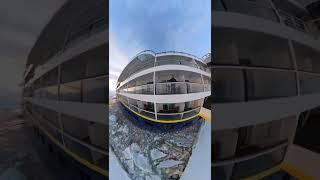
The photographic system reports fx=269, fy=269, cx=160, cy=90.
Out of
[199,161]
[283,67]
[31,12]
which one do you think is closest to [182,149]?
[199,161]

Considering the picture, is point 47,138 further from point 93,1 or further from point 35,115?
point 93,1

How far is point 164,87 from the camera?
84 centimetres

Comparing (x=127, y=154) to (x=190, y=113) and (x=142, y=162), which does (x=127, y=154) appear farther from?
(x=190, y=113)

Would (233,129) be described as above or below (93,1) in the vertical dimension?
below

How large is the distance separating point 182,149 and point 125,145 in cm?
19

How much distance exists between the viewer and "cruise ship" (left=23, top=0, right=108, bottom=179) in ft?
2.79

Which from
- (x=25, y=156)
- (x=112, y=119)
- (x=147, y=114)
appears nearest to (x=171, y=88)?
(x=147, y=114)

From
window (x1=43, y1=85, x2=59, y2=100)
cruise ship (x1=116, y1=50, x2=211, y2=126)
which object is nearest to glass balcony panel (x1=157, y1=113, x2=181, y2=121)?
cruise ship (x1=116, y1=50, x2=211, y2=126)

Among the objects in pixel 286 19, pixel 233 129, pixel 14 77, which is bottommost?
pixel 233 129

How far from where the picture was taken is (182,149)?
89 centimetres

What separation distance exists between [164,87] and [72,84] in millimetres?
292

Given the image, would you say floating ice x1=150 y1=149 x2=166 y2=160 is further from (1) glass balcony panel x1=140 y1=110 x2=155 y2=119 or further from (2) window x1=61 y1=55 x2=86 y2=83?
(2) window x1=61 y1=55 x2=86 y2=83

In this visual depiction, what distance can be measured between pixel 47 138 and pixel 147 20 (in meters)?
0.51

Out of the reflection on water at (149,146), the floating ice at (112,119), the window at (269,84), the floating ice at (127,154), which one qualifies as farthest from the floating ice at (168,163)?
the window at (269,84)
